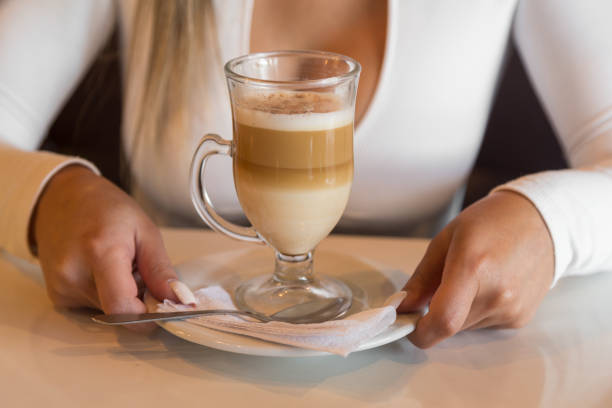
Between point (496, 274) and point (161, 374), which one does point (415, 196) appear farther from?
point (161, 374)

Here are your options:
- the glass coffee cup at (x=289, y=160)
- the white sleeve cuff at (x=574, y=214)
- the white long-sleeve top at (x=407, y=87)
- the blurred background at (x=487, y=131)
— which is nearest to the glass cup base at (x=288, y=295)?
the glass coffee cup at (x=289, y=160)

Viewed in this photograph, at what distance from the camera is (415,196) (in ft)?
3.53

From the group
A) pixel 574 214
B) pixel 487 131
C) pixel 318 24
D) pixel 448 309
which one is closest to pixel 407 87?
pixel 318 24

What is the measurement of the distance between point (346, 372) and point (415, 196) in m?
0.55

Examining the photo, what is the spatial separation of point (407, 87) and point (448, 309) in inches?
19.9

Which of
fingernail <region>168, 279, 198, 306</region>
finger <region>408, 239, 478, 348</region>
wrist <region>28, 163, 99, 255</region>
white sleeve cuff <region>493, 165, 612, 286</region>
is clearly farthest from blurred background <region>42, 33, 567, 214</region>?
finger <region>408, 239, 478, 348</region>

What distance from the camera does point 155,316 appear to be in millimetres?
588

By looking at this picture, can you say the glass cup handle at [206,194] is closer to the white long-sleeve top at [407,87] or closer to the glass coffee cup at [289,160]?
the glass coffee cup at [289,160]

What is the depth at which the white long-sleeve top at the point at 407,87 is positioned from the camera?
0.93m

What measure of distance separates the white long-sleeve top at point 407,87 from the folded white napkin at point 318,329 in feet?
1.39

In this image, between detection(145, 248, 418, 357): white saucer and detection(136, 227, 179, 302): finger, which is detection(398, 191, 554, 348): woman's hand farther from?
detection(136, 227, 179, 302): finger

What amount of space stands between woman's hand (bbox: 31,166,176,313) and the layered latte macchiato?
0.12m

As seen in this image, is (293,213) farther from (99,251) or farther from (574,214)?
(574,214)

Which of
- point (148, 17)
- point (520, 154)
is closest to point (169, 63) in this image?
point (148, 17)
